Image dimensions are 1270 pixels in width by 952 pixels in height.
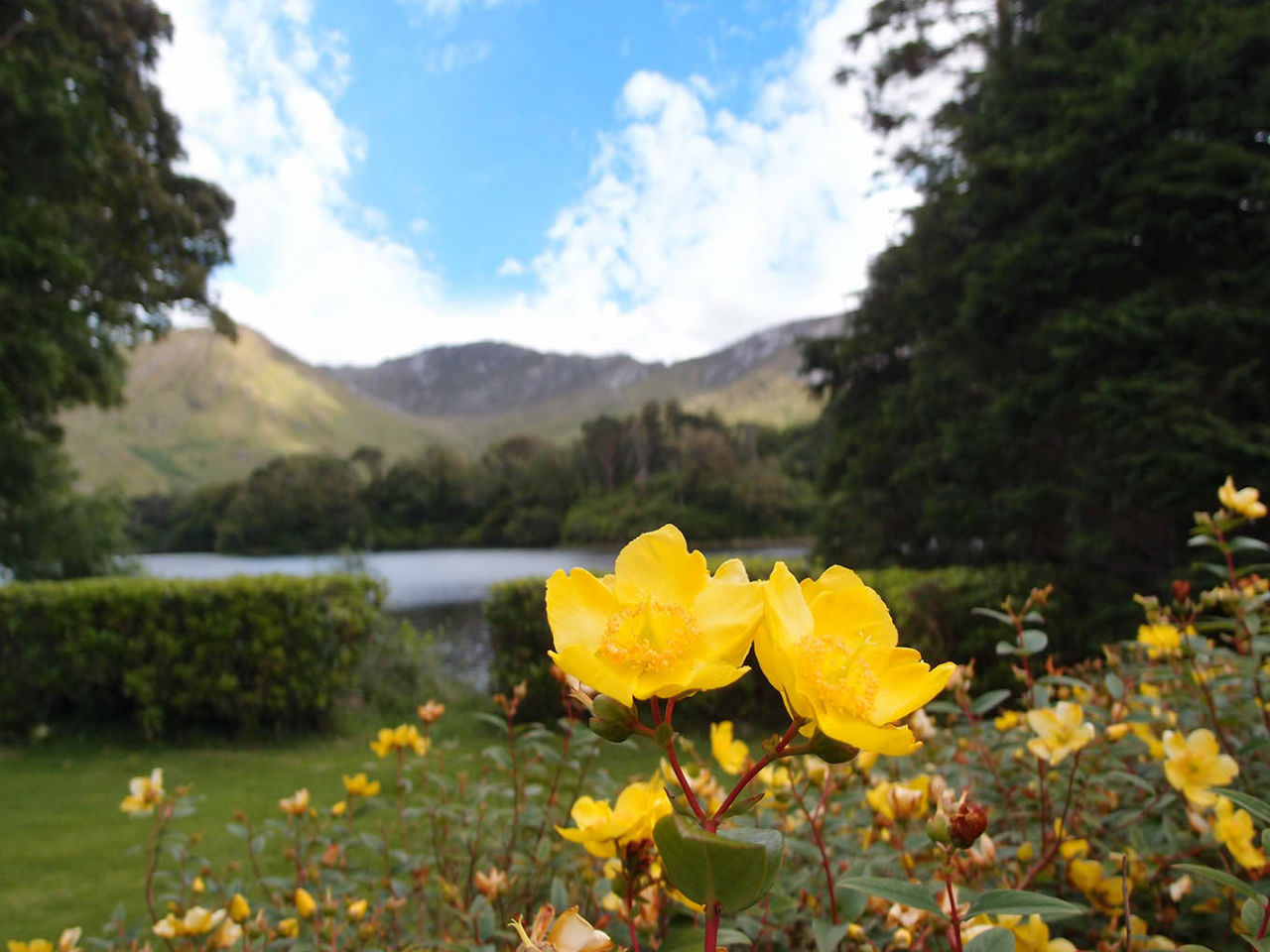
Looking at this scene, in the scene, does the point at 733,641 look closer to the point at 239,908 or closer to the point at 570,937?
the point at 570,937

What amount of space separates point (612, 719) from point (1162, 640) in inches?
48.6

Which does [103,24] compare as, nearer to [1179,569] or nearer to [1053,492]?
[1053,492]

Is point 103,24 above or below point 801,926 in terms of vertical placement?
above

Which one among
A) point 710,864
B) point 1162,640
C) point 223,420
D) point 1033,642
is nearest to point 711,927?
point 710,864

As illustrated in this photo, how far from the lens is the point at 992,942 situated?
0.56 m

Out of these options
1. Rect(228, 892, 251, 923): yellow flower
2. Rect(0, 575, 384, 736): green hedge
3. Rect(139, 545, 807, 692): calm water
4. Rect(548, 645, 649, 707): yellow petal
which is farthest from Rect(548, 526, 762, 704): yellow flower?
Rect(0, 575, 384, 736): green hedge

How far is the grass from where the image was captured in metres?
2.50

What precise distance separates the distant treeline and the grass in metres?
16.4

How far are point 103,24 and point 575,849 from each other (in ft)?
35.3

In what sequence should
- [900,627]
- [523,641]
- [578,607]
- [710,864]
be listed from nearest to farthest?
[710,864] < [578,607] < [900,627] < [523,641]

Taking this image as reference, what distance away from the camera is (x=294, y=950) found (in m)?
0.92

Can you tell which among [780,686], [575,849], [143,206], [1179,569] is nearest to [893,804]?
[780,686]

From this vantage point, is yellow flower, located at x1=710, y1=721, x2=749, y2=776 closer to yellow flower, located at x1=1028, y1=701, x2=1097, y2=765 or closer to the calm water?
yellow flower, located at x1=1028, y1=701, x2=1097, y2=765

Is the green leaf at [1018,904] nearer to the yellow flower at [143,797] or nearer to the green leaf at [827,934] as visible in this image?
the green leaf at [827,934]
